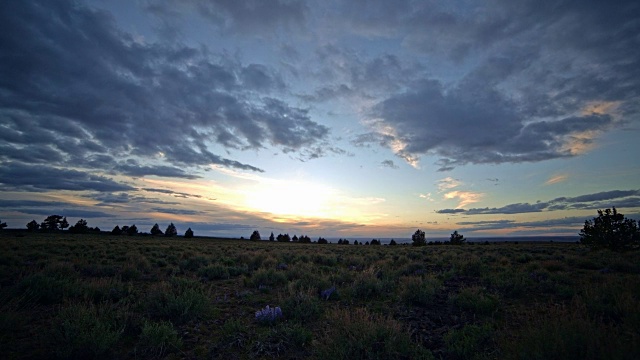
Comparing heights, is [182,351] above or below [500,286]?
below

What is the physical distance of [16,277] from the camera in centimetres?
980

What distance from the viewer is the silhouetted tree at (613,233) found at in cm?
1955

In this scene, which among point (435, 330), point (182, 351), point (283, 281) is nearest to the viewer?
point (182, 351)

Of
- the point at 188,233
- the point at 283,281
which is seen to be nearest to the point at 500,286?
the point at 283,281

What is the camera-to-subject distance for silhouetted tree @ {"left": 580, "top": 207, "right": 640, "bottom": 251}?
19.5 m

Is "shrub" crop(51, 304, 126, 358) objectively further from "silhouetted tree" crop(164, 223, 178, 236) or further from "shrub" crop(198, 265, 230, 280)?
"silhouetted tree" crop(164, 223, 178, 236)

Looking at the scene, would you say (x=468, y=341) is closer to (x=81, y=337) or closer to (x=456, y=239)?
(x=81, y=337)

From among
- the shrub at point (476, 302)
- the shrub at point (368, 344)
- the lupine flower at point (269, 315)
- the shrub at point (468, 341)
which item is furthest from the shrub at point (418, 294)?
the lupine flower at point (269, 315)

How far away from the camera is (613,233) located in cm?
2012

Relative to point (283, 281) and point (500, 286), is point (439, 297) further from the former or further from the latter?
point (283, 281)

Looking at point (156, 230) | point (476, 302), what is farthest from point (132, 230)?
point (476, 302)

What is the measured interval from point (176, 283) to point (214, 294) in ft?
4.17

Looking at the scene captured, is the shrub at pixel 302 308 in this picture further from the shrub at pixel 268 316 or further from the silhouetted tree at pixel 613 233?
the silhouetted tree at pixel 613 233

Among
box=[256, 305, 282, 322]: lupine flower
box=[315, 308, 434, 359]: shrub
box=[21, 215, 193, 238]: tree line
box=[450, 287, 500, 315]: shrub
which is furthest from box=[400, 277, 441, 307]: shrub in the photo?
box=[21, 215, 193, 238]: tree line
